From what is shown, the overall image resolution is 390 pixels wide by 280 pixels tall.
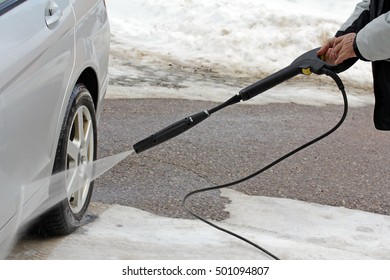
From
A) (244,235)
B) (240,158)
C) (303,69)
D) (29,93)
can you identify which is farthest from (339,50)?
(240,158)

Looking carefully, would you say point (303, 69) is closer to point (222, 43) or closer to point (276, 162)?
point (276, 162)

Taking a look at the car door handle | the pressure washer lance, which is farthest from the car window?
the pressure washer lance

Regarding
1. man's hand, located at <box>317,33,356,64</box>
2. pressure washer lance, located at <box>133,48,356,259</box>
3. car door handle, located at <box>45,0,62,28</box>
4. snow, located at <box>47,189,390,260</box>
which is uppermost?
car door handle, located at <box>45,0,62,28</box>

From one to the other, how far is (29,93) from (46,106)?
22 cm

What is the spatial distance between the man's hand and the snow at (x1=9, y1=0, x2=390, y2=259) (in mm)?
1147

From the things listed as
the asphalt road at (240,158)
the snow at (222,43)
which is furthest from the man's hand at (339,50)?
the snow at (222,43)

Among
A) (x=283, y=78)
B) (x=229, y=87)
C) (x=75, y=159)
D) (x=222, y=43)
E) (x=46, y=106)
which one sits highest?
(x=283, y=78)

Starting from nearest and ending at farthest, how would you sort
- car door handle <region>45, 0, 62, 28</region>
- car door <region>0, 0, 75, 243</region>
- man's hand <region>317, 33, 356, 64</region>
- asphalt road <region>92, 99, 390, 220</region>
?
car door <region>0, 0, 75, 243</region> → man's hand <region>317, 33, 356, 64</region> → car door handle <region>45, 0, 62, 28</region> → asphalt road <region>92, 99, 390, 220</region>

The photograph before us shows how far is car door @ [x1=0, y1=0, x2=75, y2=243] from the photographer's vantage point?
273cm

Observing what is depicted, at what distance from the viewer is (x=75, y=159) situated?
3.70 meters

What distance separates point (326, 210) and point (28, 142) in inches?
93.9

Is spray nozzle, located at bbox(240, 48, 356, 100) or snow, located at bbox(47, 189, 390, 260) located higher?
spray nozzle, located at bbox(240, 48, 356, 100)

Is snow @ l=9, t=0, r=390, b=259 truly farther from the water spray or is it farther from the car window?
the car window

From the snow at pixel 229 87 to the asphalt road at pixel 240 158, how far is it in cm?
20
